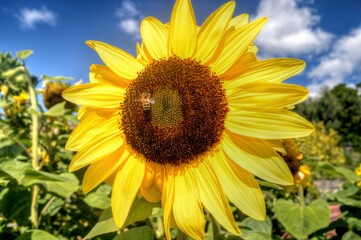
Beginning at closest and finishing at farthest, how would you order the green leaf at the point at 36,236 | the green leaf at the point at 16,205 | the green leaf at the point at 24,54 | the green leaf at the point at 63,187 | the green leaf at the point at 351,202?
the green leaf at the point at 36,236, the green leaf at the point at 63,187, the green leaf at the point at 16,205, the green leaf at the point at 351,202, the green leaf at the point at 24,54

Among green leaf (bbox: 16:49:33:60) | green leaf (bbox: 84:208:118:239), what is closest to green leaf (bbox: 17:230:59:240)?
green leaf (bbox: 84:208:118:239)

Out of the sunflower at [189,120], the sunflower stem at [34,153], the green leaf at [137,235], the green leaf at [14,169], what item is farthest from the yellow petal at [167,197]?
the sunflower stem at [34,153]

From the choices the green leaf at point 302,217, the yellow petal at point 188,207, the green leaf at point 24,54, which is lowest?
the green leaf at point 302,217

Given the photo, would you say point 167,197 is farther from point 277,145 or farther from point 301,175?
point 301,175

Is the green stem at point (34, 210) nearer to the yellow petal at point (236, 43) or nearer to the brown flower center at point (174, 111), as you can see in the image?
the brown flower center at point (174, 111)

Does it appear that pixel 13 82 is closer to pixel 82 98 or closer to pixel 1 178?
pixel 1 178

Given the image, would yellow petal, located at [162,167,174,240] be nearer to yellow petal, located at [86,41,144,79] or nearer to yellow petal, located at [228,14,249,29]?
yellow petal, located at [86,41,144,79]

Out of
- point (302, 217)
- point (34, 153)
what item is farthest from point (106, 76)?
point (302, 217)
